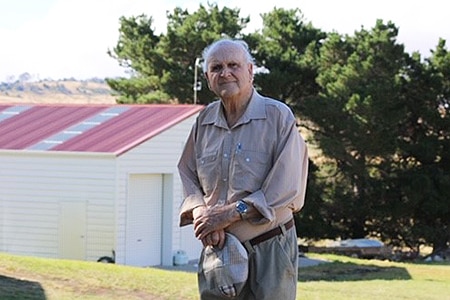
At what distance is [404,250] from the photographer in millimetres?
31453

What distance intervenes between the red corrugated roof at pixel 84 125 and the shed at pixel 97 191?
29 mm

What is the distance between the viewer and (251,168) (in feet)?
13.6

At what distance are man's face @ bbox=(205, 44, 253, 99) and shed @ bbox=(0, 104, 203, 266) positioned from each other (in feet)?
52.4

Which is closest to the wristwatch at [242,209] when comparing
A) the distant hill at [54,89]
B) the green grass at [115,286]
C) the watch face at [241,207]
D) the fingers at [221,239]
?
the watch face at [241,207]

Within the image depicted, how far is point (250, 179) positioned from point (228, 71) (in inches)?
18.4

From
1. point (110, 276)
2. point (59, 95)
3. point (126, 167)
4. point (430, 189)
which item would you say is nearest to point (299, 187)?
point (110, 276)

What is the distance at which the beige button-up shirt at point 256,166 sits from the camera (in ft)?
13.4

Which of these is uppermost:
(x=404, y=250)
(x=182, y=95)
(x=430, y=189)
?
(x=182, y=95)

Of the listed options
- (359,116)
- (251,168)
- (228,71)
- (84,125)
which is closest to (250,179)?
(251,168)

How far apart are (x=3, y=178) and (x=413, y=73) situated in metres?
15.4

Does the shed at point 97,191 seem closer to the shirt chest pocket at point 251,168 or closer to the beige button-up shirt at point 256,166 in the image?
the beige button-up shirt at point 256,166

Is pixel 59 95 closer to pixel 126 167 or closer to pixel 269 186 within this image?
pixel 126 167

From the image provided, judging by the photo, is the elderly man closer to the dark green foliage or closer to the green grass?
the green grass

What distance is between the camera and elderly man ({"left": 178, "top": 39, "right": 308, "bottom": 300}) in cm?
409
